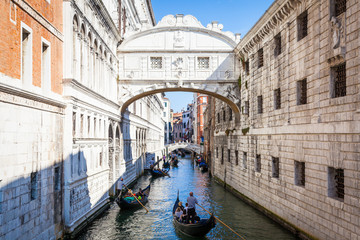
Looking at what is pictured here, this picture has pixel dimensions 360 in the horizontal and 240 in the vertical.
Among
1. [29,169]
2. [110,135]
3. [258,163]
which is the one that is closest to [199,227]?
[258,163]

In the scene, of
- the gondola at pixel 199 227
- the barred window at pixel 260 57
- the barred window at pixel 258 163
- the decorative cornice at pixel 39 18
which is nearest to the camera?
the decorative cornice at pixel 39 18

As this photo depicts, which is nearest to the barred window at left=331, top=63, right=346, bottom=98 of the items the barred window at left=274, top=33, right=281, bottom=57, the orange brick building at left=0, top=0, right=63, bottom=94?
the barred window at left=274, top=33, right=281, bottom=57

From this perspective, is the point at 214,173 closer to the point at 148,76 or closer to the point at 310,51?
the point at 148,76

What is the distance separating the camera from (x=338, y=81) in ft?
28.9

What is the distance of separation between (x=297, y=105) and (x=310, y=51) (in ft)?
5.79

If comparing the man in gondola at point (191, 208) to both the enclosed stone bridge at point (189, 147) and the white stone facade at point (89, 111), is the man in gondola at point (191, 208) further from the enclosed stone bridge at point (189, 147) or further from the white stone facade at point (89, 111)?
the enclosed stone bridge at point (189, 147)

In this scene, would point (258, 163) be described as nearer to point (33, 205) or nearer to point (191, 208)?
point (191, 208)

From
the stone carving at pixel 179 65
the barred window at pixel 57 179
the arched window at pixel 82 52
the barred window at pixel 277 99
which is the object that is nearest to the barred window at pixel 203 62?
the stone carving at pixel 179 65

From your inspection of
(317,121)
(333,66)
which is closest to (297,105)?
(317,121)

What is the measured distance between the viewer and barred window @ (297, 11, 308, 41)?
10.9 m

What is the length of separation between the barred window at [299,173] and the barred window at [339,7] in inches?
177

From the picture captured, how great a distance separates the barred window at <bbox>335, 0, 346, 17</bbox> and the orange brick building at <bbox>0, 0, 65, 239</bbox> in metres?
7.46

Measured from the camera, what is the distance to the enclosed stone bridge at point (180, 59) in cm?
1881

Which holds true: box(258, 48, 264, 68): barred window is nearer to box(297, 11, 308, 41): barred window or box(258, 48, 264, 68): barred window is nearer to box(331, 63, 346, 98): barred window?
box(297, 11, 308, 41): barred window
